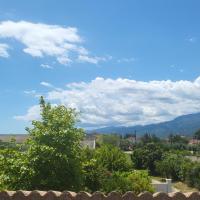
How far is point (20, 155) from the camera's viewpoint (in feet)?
57.0

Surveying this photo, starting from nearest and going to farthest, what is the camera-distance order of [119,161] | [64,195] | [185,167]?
[64,195]
[119,161]
[185,167]

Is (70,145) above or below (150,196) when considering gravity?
above

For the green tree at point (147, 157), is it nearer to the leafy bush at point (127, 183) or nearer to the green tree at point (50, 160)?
the leafy bush at point (127, 183)

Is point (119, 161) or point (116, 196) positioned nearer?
point (116, 196)

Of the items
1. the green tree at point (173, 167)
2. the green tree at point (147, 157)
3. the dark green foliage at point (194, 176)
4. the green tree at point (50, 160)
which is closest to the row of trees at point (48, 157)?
the green tree at point (50, 160)

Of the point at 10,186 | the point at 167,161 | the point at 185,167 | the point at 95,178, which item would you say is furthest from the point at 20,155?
the point at 167,161

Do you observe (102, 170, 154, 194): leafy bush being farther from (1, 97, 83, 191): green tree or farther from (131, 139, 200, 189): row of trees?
(131, 139, 200, 189): row of trees

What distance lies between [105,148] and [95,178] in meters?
8.86

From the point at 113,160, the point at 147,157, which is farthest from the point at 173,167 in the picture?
the point at 113,160

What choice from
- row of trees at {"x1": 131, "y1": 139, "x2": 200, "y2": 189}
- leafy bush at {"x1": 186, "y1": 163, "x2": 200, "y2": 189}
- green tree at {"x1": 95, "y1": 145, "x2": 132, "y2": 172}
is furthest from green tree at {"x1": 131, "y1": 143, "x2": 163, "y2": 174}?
green tree at {"x1": 95, "y1": 145, "x2": 132, "y2": 172}

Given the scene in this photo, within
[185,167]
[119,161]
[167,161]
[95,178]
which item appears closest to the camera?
[95,178]

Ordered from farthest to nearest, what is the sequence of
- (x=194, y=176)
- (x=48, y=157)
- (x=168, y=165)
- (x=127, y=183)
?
(x=168, y=165) < (x=194, y=176) < (x=127, y=183) < (x=48, y=157)

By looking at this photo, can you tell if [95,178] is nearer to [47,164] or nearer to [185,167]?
[47,164]

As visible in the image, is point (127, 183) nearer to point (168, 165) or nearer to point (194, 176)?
point (194, 176)
